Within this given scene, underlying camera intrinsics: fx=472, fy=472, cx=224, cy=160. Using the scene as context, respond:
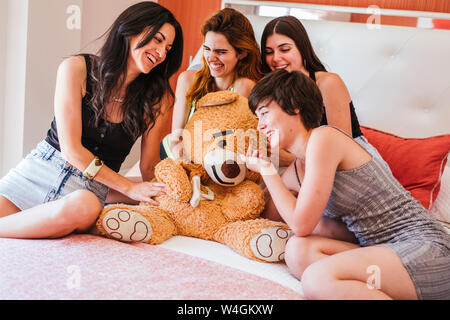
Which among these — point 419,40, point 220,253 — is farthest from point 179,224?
point 419,40

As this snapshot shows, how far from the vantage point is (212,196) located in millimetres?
1591

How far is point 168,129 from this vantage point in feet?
10.2

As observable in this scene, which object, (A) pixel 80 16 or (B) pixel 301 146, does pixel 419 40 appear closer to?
(B) pixel 301 146

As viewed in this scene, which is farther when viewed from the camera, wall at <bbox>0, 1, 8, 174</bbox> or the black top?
wall at <bbox>0, 1, 8, 174</bbox>

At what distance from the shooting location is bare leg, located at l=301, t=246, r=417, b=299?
1.11 metres

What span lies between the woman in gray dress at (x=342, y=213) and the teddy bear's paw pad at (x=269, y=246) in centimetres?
6

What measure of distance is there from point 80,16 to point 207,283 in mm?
1764

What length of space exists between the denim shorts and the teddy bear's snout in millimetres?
422

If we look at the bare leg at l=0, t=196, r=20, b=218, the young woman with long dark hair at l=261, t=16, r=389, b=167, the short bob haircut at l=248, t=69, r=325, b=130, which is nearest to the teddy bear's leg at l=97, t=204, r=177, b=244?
the bare leg at l=0, t=196, r=20, b=218

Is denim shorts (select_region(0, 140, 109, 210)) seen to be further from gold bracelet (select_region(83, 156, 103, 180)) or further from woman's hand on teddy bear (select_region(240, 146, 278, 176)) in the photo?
woman's hand on teddy bear (select_region(240, 146, 278, 176))

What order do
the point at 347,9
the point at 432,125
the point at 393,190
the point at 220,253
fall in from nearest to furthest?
the point at 393,190
the point at 220,253
the point at 432,125
the point at 347,9

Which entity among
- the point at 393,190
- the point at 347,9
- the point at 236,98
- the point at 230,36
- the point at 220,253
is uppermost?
the point at 347,9

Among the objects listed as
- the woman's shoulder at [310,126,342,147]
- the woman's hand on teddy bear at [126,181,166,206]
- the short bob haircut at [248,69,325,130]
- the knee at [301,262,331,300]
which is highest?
the short bob haircut at [248,69,325,130]

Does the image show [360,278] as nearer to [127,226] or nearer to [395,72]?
[127,226]
